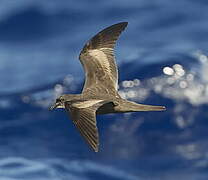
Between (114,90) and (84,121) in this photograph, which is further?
(114,90)

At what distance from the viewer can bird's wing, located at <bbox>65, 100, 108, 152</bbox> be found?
10780 mm

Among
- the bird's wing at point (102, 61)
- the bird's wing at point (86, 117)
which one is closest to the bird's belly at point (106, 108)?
the bird's wing at point (86, 117)

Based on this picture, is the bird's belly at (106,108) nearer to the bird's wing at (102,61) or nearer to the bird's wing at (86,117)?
the bird's wing at (86,117)

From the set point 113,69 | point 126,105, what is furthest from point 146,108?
point 113,69

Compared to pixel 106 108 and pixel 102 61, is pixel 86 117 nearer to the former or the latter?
pixel 106 108

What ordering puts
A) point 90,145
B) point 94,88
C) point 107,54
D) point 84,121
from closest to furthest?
point 90,145 → point 84,121 → point 94,88 → point 107,54

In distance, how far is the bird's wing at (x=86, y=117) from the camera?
10780mm

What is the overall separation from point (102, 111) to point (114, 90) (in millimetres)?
1321

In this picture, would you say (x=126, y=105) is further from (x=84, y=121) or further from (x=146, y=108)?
(x=84, y=121)

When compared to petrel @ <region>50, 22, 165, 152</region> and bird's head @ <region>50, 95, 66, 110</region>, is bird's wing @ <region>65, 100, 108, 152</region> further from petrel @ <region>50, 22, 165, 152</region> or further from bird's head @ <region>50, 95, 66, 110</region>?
bird's head @ <region>50, 95, 66, 110</region>

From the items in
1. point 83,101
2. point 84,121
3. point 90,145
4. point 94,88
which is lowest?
point 90,145

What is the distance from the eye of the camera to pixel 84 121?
1144 cm

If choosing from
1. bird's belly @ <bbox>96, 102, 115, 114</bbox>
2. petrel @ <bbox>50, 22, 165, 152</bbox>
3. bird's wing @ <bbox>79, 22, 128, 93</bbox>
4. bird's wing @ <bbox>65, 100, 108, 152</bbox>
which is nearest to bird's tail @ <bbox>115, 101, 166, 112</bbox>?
petrel @ <bbox>50, 22, 165, 152</bbox>

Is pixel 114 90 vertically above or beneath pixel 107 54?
beneath
